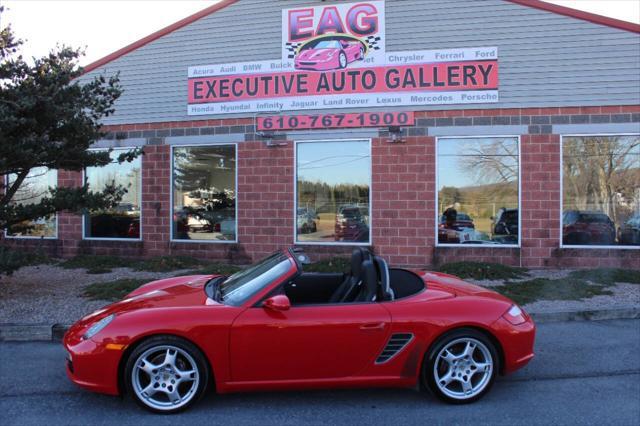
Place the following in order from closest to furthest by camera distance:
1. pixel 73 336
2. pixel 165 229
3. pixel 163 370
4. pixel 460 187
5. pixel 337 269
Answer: pixel 163 370 → pixel 73 336 → pixel 337 269 → pixel 460 187 → pixel 165 229

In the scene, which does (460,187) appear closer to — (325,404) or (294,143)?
(294,143)

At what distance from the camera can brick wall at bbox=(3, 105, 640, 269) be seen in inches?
404

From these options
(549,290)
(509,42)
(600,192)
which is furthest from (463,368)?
(509,42)

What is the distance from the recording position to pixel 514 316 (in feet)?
13.8

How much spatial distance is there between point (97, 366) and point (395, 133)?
26.2ft

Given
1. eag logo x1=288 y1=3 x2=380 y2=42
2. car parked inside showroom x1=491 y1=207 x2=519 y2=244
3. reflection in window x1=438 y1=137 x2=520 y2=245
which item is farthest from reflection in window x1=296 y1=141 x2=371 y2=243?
car parked inside showroom x1=491 y1=207 x2=519 y2=244

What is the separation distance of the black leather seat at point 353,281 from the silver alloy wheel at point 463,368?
0.86 meters

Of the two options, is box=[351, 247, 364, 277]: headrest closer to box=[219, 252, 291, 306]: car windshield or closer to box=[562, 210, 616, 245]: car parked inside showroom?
box=[219, 252, 291, 306]: car windshield

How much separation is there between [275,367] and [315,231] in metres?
Answer: 7.32

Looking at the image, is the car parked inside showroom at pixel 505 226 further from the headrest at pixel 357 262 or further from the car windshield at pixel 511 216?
the headrest at pixel 357 262

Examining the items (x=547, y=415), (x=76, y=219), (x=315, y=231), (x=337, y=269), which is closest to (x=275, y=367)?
(x=547, y=415)

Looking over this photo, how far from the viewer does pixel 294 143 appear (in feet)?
36.4

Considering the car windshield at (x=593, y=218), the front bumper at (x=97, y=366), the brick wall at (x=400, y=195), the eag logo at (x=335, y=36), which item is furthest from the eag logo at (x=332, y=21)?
the front bumper at (x=97, y=366)

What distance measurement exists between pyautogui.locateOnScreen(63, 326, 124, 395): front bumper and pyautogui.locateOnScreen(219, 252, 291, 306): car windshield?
0.88 m
